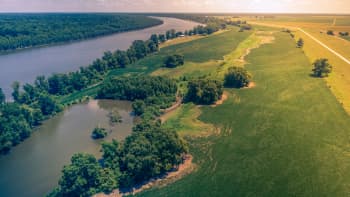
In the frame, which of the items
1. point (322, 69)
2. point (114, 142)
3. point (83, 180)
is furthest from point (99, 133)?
point (322, 69)

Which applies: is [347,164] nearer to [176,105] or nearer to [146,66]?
[176,105]

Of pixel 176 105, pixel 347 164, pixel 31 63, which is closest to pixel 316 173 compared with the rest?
pixel 347 164

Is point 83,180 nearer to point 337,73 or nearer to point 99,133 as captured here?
point 99,133

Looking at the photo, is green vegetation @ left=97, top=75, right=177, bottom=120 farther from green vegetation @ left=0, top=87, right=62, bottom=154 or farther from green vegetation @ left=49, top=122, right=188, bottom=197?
green vegetation @ left=49, top=122, right=188, bottom=197

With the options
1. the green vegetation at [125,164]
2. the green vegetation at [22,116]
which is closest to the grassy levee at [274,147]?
the green vegetation at [125,164]

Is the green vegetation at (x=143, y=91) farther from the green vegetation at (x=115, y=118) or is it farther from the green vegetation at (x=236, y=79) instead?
the green vegetation at (x=236, y=79)
